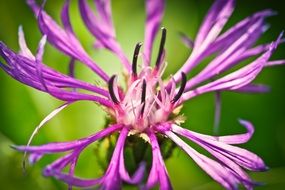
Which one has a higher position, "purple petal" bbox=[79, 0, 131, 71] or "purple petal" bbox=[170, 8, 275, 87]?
"purple petal" bbox=[79, 0, 131, 71]

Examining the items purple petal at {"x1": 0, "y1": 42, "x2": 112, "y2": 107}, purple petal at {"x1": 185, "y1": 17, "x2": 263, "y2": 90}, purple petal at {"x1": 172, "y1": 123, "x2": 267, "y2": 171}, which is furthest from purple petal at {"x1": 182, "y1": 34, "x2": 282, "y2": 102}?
purple petal at {"x1": 0, "y1": 42, "x2": 112, "y2": 107}

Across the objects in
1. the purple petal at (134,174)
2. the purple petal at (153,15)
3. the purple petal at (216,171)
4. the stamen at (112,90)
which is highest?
the purple petal at (153,15)

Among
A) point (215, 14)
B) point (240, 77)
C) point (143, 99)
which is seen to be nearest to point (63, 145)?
point (143, 99)

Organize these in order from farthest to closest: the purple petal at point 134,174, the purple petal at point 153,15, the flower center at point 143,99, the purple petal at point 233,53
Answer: the purple petal at point 153,15
the purple petal at point 233,53
the flower center at point 143,99
the purple petal at point 134,174

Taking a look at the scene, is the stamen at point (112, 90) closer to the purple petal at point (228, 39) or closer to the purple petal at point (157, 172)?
the purple petal at point (157, 172)

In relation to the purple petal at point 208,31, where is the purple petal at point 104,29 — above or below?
above

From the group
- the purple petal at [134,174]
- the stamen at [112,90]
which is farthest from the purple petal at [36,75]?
the purple petal at [134,174]

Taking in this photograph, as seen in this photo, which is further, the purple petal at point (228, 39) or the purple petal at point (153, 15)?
the purple petal at point (153, 15)

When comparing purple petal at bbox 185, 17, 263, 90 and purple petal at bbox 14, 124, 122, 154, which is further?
purple petal at bbox 185, 17, 263, 90

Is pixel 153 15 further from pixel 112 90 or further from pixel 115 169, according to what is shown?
pixel 115 169

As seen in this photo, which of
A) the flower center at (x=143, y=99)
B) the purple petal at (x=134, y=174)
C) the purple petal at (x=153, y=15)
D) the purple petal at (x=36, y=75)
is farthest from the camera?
the purple petal at (x=153, y=15)

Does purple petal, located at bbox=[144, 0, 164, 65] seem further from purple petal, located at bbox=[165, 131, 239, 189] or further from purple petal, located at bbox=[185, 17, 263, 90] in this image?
purple petal, located at bbox=[165, 131, 239, 189]
